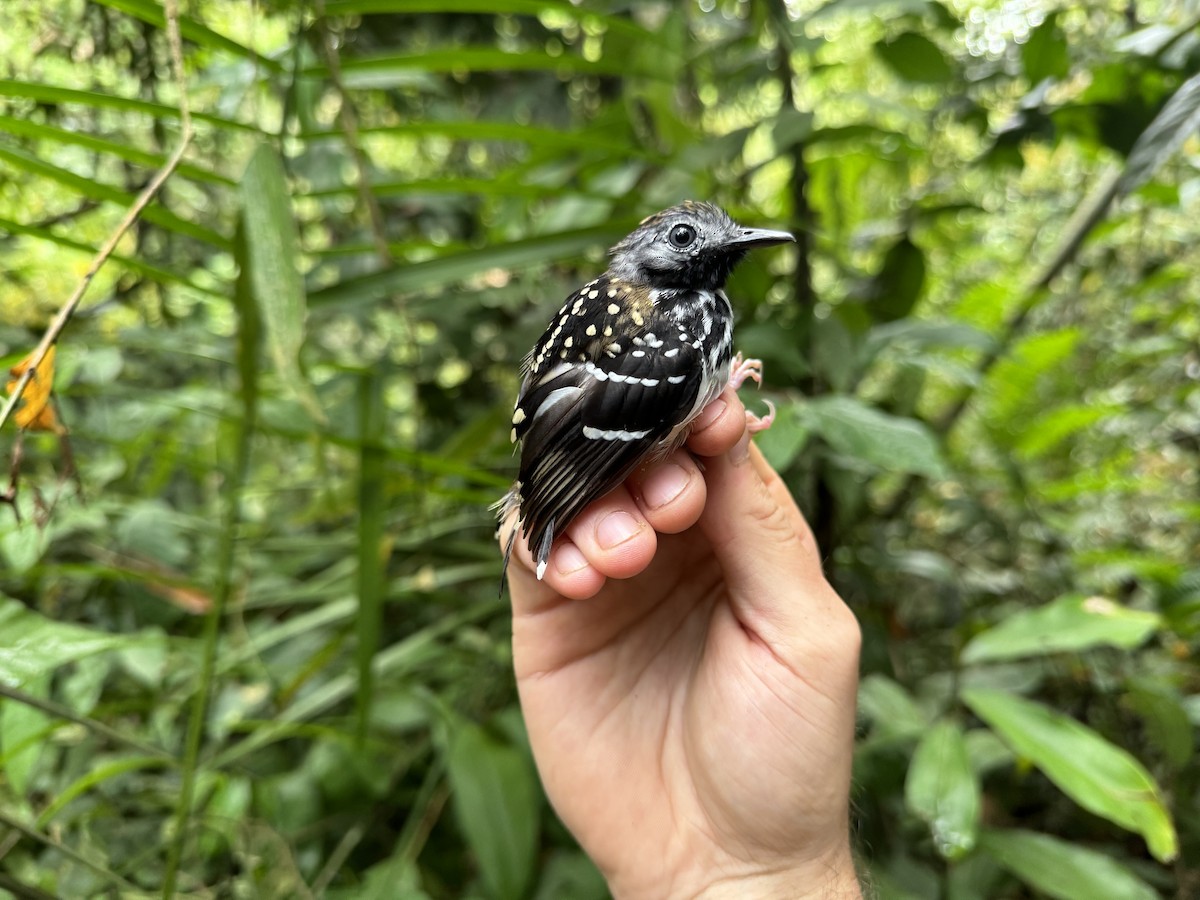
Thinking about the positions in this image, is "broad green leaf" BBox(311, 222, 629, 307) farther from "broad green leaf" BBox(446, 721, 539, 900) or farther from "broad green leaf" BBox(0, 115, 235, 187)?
"broad green leaf" BBox(446, 721, 539, 900)

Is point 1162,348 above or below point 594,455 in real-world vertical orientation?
below

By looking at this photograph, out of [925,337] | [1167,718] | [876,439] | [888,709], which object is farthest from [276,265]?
[1167,718]

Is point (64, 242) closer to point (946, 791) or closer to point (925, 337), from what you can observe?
point (925, 337)

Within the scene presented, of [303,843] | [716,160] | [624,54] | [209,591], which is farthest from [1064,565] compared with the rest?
[209,591]

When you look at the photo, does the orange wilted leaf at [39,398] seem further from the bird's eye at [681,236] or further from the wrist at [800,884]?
the wrist at [800,884]

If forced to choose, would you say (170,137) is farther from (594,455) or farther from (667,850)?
(667,850)

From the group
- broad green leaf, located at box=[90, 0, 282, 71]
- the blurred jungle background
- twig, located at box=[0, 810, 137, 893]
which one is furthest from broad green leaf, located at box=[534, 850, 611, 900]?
broad green leaf, located at box=[90, 0, 282, 71]
